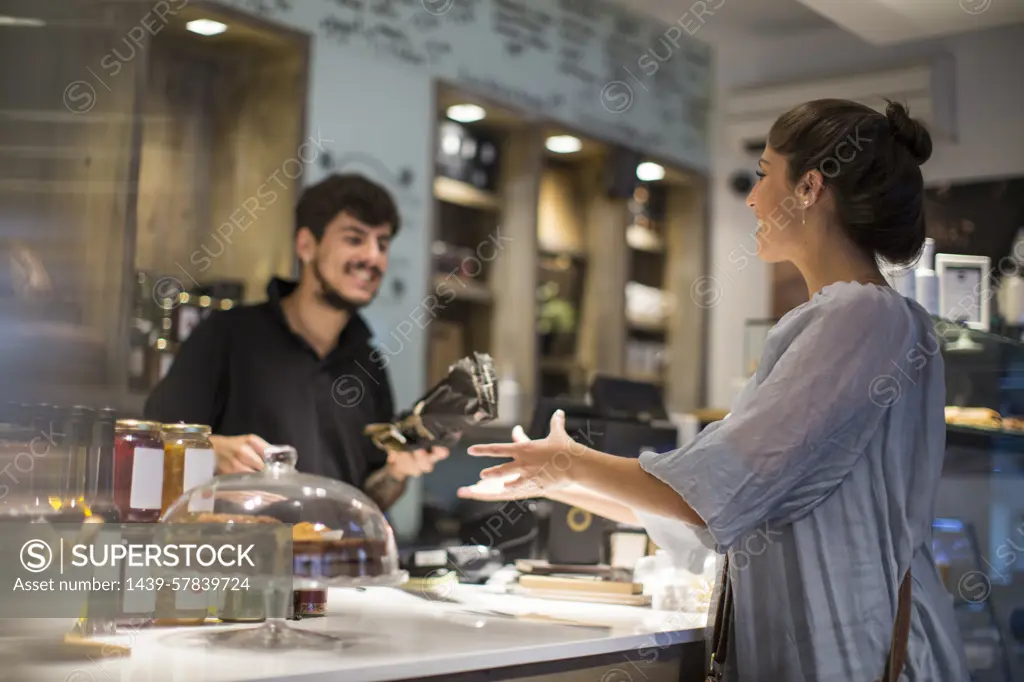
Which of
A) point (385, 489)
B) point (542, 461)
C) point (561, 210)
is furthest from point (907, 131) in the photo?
point (561, 210)

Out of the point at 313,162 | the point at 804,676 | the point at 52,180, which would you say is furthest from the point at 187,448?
the point at 313,162

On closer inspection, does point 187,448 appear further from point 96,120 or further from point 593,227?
point 593,227

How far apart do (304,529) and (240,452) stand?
2.72 ft

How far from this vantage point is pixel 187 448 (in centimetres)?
188

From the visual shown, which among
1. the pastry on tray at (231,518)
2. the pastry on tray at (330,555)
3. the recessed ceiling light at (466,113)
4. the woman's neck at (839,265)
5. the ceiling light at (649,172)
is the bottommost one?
the pastry on tray at (330,555)

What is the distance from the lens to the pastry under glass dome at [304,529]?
1529mm

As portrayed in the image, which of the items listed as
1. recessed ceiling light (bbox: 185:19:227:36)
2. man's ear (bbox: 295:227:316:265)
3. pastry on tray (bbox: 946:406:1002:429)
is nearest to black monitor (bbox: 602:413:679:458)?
pastry on tray (bbox: 946:406:1002:429)

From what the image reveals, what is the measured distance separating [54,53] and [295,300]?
3.18 ft

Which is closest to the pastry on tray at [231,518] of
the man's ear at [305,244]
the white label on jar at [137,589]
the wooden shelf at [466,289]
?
the white label on jar at [137,589]

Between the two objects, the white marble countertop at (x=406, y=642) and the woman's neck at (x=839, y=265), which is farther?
the woman's neck at (x=839, y=265)

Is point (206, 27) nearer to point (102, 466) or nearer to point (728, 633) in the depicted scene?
point (102, 466)

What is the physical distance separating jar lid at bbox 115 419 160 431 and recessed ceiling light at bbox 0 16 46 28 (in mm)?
1023

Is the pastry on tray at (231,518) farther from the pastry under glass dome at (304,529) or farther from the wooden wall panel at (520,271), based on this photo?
the wooden wall panel at (520,271)

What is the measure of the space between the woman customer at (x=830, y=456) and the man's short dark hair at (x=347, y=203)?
5.51ft
